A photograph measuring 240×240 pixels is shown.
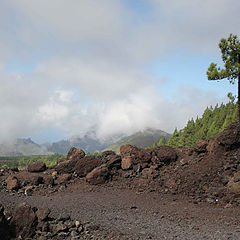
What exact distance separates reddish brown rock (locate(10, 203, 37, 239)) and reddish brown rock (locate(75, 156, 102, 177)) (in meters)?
11.1

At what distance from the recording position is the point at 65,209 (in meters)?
15.0

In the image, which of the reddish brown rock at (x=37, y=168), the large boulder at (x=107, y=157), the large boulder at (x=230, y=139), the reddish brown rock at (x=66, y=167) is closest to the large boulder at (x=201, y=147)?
the large boulder at (x=230, y=139)

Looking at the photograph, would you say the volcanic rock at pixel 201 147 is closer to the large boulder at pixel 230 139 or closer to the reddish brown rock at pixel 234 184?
the large boulder at pixel 230 139

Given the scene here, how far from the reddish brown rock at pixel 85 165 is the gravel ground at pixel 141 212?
7.91 feet

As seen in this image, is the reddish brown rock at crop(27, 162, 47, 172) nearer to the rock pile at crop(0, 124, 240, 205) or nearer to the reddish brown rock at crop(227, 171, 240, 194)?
the rock pile at crop(0, 124, 240, 205)

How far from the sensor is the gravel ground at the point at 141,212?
36.8 feet

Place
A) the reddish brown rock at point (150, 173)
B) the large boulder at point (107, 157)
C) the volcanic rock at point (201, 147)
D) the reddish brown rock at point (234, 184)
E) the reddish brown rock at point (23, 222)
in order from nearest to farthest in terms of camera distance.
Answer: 1. the reddish brown rock at point (23, 222)
2. the reddish brown rock at point (234, 184)
3. the reddish brown rock at point (150, 173)
4. the volcanic rock at point (201, 147)
5. the large boulder at point (107, 157)

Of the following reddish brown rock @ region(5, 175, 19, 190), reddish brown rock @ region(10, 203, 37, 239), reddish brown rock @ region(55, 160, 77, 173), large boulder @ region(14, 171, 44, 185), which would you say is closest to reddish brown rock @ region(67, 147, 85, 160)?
reddish brown rock @ region(55, 160, 77, 173)

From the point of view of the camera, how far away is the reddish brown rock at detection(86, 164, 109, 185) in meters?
21.0

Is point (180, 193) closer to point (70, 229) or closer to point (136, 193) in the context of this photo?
point (136, 193)

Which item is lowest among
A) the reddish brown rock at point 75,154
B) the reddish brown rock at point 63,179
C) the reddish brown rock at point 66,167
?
the reddish brown rock at point 63,179

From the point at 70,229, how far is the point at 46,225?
47.9 inches

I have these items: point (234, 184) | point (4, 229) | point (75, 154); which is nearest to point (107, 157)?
point (75, 154)

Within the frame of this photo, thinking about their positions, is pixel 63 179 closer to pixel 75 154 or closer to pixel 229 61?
pixel 75 154
